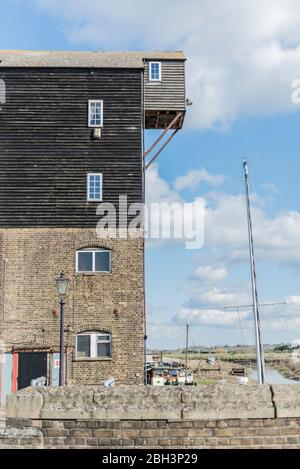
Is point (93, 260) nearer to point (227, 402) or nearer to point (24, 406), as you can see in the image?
point (24, 406)

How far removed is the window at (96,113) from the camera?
A: 81.4ft

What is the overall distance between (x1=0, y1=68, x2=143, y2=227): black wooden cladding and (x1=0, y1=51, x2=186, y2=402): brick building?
0.04m

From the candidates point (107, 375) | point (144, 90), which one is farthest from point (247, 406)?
point (144, 90)

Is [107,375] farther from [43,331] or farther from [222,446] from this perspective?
[222,446]

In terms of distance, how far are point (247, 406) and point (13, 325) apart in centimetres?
1705

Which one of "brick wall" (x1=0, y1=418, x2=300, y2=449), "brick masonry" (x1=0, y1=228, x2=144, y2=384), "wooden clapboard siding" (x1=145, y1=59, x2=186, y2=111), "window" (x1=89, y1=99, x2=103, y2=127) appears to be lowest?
"brick wall" (x1=0, y1=418, x2=300, y2=449)

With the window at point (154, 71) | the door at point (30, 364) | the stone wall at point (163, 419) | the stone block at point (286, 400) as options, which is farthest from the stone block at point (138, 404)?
the window at point (154, 71)

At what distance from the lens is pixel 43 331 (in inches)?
879

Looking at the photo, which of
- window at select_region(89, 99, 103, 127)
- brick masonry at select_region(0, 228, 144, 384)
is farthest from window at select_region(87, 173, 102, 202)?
window at select_region(89, 99, 103, 127)

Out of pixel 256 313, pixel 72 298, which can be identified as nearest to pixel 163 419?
pixel 72 298

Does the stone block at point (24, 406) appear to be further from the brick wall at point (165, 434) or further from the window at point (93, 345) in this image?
the window at point (93, 345)

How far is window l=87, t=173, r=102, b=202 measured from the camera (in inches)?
941

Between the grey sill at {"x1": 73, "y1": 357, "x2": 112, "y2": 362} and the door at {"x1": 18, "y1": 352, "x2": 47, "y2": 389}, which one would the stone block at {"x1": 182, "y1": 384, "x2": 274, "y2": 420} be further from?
the door at {"x1": 18, "y1": 352, "x2": 47, "y2": 389}

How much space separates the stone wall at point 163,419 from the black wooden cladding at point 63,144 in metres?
16.9
